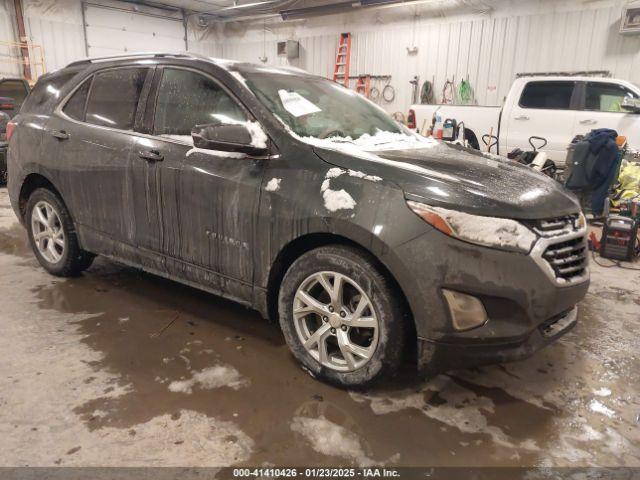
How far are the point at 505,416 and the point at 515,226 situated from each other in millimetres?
923

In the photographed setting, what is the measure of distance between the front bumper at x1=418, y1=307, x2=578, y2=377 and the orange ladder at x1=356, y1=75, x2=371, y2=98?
37.5 ft

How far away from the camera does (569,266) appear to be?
217 centimetres

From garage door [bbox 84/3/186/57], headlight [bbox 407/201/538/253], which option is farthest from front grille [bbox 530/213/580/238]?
garage door [bbox 84/3/186/57]

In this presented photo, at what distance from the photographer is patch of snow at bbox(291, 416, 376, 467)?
1945mm

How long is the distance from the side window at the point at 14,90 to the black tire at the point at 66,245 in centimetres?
651

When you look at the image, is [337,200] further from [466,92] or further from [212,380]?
[466,92]

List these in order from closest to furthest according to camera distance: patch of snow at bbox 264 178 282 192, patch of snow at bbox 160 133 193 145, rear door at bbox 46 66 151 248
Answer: patch of snow at bbox 264 178 282 192 → patch of snow at bbox 160 133 193 145 → rear door at bbox 46 66 151 248

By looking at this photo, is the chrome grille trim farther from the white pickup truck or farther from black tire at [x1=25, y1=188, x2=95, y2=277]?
the white pickup truck

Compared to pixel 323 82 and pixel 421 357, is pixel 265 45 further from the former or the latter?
pixel 421 357

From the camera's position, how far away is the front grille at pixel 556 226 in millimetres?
2082

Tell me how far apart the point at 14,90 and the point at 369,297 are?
9.81 metres

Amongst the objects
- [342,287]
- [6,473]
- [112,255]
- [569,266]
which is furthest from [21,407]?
[569,266]

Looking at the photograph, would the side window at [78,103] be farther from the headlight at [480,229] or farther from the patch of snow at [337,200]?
the headlight at [480,229]

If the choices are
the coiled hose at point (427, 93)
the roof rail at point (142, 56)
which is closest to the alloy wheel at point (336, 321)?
the roof rail at point (142, 56)
